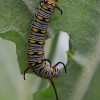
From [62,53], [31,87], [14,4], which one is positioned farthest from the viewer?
[62,53]

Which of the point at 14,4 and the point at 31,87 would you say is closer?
the point at 14,4

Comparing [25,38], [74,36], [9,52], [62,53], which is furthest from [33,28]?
[62,53]

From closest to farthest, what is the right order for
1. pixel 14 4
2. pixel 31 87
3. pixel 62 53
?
1. pixel 14 4
2. pixel 31 87
3. pixel 62 53

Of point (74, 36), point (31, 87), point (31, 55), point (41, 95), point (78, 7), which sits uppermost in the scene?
point (78, 7)

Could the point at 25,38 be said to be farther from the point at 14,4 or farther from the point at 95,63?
the point at 95,63
